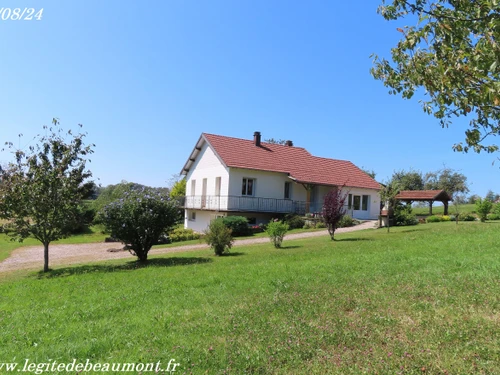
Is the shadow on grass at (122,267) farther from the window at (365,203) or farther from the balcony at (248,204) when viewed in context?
the window at (365,203)

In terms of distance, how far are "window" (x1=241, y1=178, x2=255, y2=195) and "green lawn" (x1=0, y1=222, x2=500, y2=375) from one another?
19.1m

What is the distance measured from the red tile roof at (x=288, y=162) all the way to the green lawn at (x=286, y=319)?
19562mm

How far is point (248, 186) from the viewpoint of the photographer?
28953 millimetres

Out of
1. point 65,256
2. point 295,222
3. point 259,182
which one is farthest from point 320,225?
point 65,256

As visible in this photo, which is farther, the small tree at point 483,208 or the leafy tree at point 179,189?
the leafy tree at point 179,189

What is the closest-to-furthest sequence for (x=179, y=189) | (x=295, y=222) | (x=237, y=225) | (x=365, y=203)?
(x=237, y=225) < (x=295, y=222) < (x=365, y=203) < (x=179, y=189)

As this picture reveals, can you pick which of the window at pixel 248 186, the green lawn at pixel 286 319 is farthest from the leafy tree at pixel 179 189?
the green lawn at pixel 286 319

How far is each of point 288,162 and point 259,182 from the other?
4.13 metres

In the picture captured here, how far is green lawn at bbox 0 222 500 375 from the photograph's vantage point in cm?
403

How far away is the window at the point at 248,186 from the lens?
94.1 feet

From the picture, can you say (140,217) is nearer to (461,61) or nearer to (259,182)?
(461,61)

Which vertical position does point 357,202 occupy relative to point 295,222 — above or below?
above

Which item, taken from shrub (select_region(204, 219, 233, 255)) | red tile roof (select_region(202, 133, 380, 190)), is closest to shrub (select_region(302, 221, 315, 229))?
red tile roof (select_region(202, 133, 380, 190))

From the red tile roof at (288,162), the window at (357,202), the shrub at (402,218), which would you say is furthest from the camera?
the window at (357,202)
